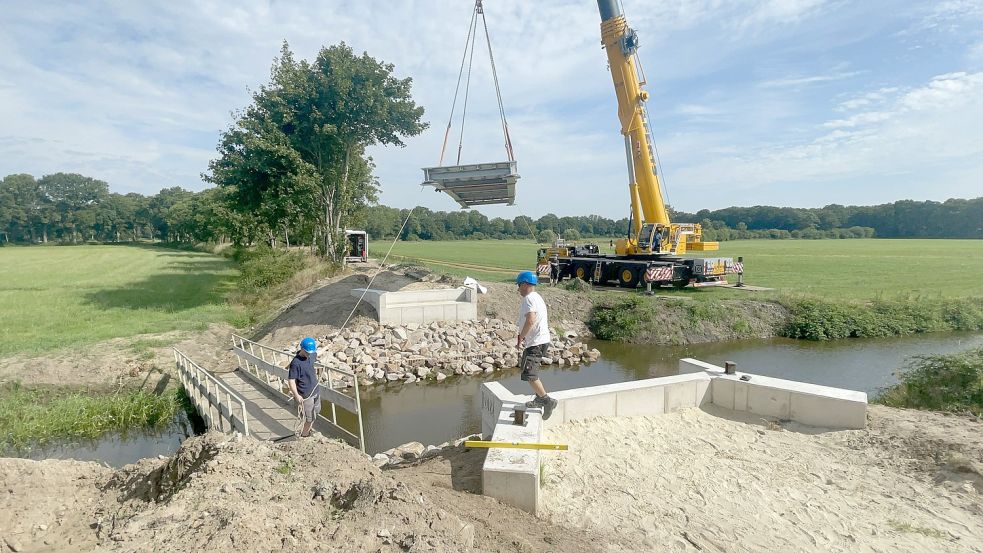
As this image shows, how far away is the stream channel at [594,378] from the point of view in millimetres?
9352

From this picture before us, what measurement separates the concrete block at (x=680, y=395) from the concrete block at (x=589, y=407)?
86cm

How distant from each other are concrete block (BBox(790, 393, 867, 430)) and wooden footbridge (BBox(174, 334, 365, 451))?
584 cm

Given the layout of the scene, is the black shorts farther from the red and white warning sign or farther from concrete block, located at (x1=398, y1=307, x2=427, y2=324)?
the red and white warning sign

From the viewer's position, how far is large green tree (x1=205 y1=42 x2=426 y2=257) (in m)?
22.7

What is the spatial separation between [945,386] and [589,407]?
619 centimetres

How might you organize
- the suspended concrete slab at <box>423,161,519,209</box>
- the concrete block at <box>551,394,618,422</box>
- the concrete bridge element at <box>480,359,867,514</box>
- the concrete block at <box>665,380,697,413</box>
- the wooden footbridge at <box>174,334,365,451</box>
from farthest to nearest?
1. the suspended concrete slab at <box>423,161,519,209</box>
2. the wooden footbridge at <box>174,334,365,451</box>
3. the concrete block at <box>665,380,697,413</box>
4. the concrete block at <box>551,394,618,422</box>
5. the concrete bridge element at <box>480,359,867,514</box>

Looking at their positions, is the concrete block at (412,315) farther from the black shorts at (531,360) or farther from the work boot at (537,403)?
the black shorts at (531,360)

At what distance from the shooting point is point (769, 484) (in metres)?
4.95

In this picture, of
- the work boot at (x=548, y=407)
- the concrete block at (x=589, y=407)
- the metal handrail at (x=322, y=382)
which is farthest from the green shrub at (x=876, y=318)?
the metal handrail at (x=322, y=382)

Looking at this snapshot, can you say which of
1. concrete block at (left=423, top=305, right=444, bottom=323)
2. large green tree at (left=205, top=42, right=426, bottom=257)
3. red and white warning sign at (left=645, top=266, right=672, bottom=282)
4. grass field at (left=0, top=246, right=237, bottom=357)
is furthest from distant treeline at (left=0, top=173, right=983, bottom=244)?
concrete block at (left=423, top=305, right=444, bottom=323)

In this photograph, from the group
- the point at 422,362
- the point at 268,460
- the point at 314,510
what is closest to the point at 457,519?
the point at 314,510

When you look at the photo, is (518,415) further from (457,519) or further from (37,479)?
(37,479)

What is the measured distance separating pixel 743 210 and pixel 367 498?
118 m

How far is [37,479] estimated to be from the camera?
14.6ft
